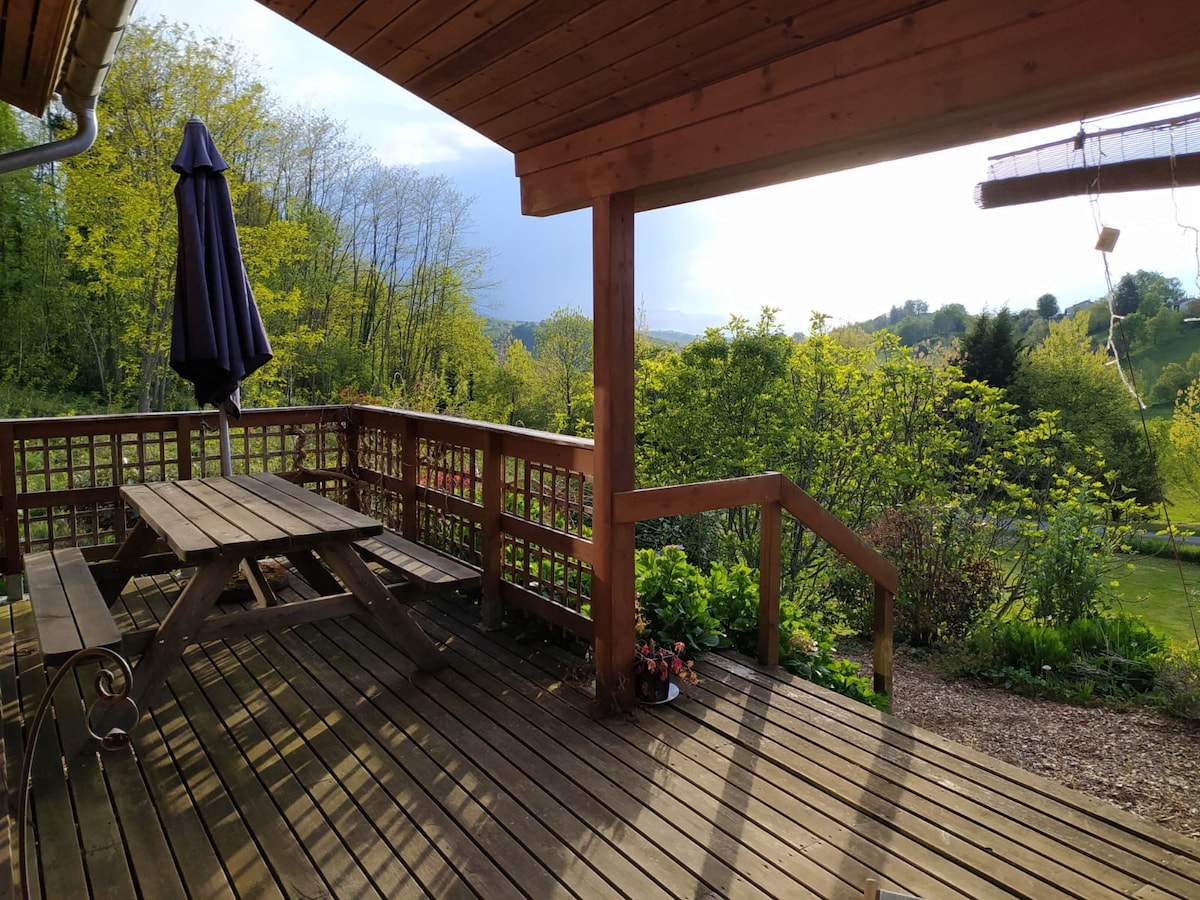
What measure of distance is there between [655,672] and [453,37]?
2182 millimetres

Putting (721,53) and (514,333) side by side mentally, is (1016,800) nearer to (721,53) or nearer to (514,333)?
(721,53)

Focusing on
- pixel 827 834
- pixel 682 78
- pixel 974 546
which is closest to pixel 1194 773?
pixel 827 834

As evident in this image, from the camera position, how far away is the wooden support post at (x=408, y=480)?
4.36m

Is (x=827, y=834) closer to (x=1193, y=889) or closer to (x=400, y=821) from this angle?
(x=1193, y=889)

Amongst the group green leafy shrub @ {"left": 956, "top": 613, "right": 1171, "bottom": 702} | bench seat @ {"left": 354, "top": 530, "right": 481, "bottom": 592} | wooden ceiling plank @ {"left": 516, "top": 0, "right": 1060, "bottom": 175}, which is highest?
wooden ceiling plank @ {"left": 516, "top": 0, "right": 1060, "bottom": 175}

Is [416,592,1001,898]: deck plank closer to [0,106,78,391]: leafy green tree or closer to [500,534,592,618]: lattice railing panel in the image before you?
[500,534,592,618]: lattice railing panel

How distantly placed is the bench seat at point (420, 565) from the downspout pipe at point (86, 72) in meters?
1.91

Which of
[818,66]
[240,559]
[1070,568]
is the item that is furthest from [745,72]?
[1070,568]

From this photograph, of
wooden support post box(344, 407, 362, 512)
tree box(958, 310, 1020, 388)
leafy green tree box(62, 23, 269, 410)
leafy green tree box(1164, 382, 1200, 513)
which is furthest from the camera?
tree box(958, 310, 1020, 388)

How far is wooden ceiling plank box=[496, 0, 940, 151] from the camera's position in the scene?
6.11 ft

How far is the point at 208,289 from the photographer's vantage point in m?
3.37

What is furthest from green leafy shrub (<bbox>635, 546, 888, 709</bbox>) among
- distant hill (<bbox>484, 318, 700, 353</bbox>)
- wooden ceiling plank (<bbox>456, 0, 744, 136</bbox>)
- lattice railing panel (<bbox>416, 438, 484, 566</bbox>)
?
distant hill (<bbox>484, 318, 700, 353</bbox>)

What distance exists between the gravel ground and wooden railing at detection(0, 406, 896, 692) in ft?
4.07

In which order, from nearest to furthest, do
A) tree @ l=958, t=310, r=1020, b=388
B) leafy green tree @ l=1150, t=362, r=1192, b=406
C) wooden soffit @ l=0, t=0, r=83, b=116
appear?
wooden soffit @ l=0, t=0, r=83, b=116 < leafy green tree @ l=1150, t=362, r=1192, b=406 < tree @ l=958, t=310, r=1020, b=388
